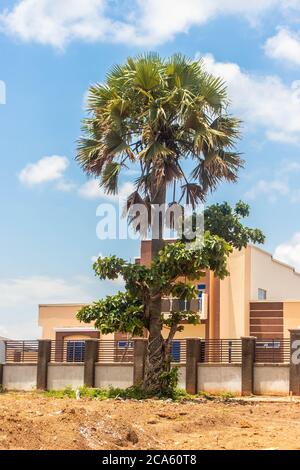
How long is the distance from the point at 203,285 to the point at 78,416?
93.1 feet

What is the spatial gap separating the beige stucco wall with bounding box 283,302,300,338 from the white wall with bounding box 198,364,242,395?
40.8 ft

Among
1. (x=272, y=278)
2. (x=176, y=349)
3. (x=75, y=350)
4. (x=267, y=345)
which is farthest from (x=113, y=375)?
(x=272, y=278)

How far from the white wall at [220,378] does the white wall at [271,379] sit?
2.16 ft

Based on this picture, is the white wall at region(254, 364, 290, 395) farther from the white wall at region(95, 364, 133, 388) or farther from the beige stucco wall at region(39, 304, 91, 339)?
the beige stucco wall at region(39, 304, 91, 339)

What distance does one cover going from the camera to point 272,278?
46.7m

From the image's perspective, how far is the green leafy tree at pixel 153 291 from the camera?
24047 millimetres

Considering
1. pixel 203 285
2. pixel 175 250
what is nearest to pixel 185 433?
pixel 175 250

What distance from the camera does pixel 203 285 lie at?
43.1 meters

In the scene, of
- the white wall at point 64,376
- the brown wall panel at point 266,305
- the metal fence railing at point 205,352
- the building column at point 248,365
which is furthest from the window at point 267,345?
the white wall at point 64,376

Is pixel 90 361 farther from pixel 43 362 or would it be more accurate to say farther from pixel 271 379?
pixel 271 379

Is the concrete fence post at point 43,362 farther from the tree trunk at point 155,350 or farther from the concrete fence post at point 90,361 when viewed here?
the tree trunk at point 155,350

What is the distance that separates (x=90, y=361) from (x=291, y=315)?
13.9m

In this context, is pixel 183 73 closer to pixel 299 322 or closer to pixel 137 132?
pixel 137 132

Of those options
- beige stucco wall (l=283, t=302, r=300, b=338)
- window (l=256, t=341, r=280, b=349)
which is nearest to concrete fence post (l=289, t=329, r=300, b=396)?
window (l=256, t=341, r=280, b=349)
